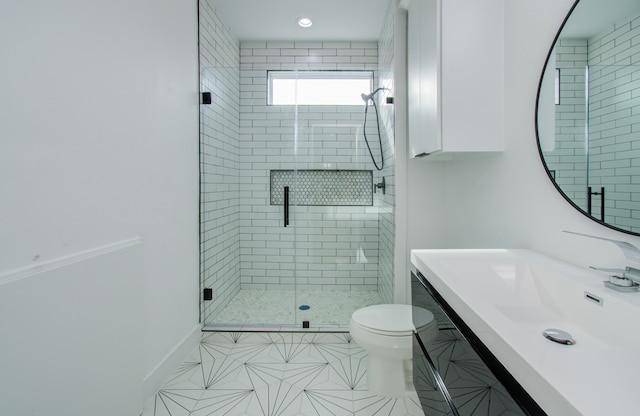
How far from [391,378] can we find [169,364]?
4.33ft

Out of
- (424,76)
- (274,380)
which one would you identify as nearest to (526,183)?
(424,76)

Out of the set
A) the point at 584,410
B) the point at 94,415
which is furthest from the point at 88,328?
the point at 584,410

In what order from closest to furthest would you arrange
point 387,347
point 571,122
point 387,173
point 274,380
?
1. point 571,122
2. point 387,347
3. point 274,380
4. point 387,173

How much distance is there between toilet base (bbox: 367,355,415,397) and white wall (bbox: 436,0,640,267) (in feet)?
2.70

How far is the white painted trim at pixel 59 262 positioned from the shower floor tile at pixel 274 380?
886 mm

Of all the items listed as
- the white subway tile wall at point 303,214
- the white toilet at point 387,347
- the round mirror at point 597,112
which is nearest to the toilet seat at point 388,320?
the white toilet at point 387,347

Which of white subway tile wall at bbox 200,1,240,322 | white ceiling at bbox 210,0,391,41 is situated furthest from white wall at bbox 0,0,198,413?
white ceiling at bbox 210,0,391,41

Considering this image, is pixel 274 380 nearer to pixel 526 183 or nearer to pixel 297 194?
pixel 297 194

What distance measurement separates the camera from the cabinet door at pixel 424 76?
4.94 feet

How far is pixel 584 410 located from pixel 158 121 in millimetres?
2021

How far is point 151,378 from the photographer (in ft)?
5.54

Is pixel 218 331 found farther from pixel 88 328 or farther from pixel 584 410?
pixel 584 410

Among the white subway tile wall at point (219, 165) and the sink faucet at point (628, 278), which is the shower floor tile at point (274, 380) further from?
the sink faucet at point (628, 278)

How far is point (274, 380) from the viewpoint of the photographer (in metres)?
1.84
